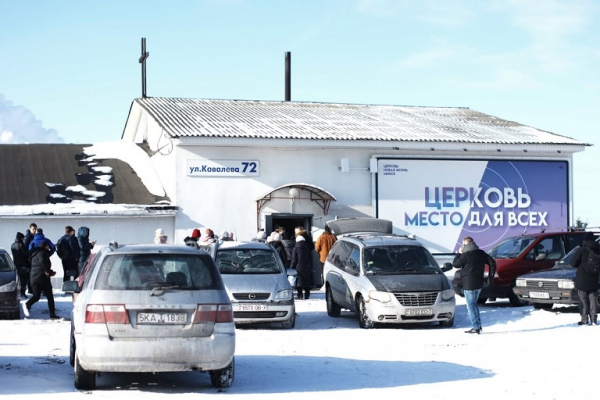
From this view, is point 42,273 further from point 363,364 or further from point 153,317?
point 153,317

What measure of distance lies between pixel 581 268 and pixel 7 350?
10006 millimetres

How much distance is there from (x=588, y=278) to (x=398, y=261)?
141 inches

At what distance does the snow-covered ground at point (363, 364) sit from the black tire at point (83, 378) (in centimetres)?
9

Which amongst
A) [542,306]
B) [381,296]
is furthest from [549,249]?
[381,296]

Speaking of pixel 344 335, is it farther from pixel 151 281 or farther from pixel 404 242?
pixel 151 281

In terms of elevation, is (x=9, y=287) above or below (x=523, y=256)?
below

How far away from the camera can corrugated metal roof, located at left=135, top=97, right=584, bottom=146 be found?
29047 millimetres

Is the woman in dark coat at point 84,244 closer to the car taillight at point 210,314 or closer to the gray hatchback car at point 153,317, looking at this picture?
the gray hatchback car at point 153,317

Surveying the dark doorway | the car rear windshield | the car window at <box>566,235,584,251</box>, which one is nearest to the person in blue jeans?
the car window at <box>566,235,584,251</box>

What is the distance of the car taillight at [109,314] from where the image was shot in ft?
31.6

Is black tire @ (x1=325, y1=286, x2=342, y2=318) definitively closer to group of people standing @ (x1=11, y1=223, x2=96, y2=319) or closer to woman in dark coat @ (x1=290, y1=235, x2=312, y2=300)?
woman in dark coat @ (x1=290, y1=235, x2=312, y2=300)

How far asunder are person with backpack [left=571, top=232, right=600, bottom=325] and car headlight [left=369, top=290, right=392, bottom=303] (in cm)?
345

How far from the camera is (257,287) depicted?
55.3 feet

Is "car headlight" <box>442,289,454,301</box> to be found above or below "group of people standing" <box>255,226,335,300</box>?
below
